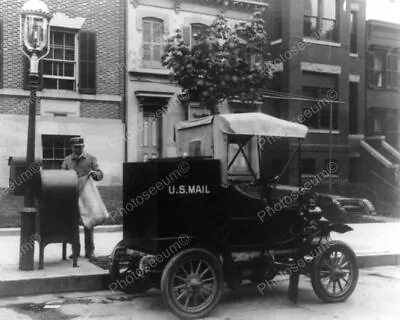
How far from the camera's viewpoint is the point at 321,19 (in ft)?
Result: 76.7

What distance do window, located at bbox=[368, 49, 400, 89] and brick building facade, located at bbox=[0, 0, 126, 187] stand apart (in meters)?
13.2

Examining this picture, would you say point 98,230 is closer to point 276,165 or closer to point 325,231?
point 325,231

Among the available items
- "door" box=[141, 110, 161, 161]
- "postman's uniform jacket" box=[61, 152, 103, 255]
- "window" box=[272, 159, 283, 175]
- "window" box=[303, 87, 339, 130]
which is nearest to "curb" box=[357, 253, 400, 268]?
"postman's uniform jacket" box=[61, 152, 103, 255]

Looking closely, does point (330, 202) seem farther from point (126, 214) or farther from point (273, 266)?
point (126, 214)

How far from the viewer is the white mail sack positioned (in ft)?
28.6

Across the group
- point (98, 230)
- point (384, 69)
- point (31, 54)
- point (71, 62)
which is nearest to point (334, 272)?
point (31, 54)

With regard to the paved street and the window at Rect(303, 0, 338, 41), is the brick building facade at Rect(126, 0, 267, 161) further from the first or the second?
the paved street

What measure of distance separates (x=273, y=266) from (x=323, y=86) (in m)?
17.6

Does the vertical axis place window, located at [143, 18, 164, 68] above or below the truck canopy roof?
above

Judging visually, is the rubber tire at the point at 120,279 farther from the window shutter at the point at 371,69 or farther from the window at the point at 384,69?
the window at the point at 384,69

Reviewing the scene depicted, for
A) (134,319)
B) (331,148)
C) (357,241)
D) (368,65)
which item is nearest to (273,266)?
(134,319)

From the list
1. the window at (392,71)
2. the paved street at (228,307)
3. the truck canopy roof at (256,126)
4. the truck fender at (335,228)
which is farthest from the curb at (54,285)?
the window at (392,71)

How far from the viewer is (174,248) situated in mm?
6242

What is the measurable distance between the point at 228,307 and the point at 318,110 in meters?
17.5
